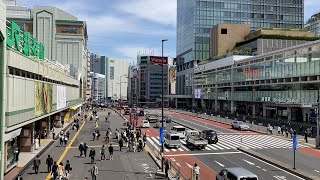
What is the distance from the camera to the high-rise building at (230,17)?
148375mm

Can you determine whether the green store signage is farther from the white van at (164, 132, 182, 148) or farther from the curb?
the curb

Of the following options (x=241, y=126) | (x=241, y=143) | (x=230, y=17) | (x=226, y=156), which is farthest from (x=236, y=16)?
(x=226, y=156)

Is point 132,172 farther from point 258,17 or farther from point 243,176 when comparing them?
point 258,17

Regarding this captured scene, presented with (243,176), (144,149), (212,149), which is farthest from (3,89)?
(212,149)

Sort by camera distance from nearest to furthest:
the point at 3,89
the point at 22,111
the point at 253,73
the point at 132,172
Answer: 1. the point at 3,89
2. the point at 22,111
3. the point at 132,172
4. the point at 253,73

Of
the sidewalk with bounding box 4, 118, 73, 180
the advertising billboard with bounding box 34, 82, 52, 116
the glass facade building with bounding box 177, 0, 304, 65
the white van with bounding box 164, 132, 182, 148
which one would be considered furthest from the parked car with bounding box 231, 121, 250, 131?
the glass facade building with bounding box 177, 0, 304, 65

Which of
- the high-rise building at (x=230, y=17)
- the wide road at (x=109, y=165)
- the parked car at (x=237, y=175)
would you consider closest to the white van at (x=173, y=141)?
the wide road at (x=109, y=165)

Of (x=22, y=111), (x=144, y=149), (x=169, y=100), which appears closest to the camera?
(x=22, y=111)

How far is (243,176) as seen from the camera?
21141mm

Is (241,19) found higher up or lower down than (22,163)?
higher up

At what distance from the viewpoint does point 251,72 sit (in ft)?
295

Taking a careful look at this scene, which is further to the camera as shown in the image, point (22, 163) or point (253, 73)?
point (253, 73)

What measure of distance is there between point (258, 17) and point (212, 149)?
12220 cm

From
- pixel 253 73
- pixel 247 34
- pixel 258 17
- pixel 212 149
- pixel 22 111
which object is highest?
pixel 258 17
